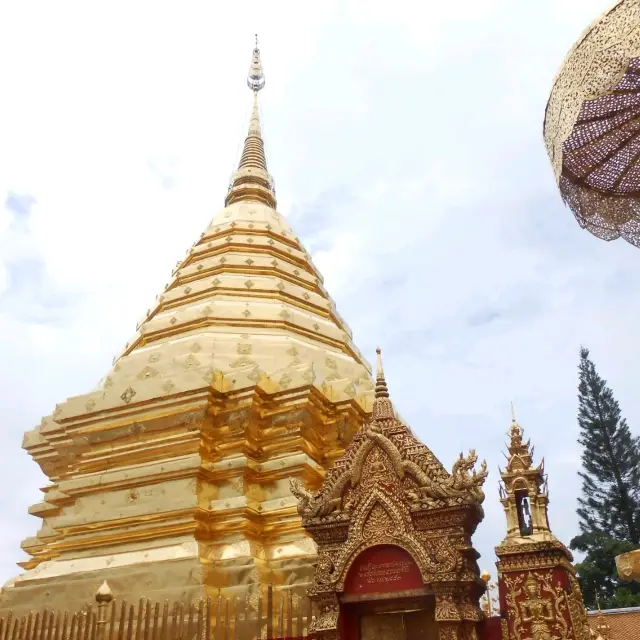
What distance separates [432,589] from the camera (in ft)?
22.4

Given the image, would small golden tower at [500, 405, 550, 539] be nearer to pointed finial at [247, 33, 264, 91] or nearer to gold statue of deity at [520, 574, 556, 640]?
gold statue of deity at [520, 574, 556, 640]

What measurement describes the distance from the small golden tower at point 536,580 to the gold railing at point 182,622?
2.03 metres

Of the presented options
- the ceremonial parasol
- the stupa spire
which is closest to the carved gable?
the ceremonial parasol

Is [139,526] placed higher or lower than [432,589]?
higher

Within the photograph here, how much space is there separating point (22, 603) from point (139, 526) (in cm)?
170

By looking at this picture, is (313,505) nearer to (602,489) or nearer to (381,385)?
(381,385)

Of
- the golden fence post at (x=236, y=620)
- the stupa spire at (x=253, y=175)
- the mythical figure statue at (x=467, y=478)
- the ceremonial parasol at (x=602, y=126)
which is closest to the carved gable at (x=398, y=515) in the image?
the mythical figure statue at (x=467, y=478)

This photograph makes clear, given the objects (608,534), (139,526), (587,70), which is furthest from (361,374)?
(608,534)

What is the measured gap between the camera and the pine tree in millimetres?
23031

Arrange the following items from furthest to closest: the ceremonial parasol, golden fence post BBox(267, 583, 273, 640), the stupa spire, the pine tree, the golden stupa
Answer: the pine tree < the stupa spire < the golden stupa < golden fence post BBox(267, 583, 273, 640) < the ceremonial parasol

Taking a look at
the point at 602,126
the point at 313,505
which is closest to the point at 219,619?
the point at 313,505

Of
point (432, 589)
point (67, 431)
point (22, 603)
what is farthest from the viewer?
point (67, 431)

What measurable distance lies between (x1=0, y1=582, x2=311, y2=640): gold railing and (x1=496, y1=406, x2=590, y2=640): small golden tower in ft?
6.67

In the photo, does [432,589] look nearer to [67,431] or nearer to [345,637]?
[345,637]
